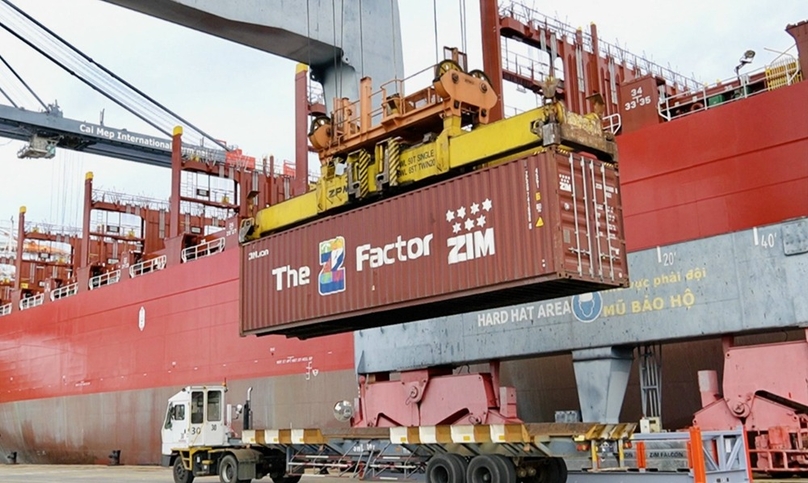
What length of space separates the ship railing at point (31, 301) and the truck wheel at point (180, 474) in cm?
2392

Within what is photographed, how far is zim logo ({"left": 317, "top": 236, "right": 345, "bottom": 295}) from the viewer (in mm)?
14156

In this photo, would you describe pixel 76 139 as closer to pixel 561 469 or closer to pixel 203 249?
pixel 203 249

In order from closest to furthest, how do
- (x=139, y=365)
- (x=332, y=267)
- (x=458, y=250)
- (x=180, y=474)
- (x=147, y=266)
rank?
(x=458, y=250) → (x=332, y=267) → (x=180, y=474) → (x=139, y=365) → (x=147, y=266)

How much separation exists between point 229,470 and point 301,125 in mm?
11619

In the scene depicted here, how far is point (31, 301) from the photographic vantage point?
3844 centimetres

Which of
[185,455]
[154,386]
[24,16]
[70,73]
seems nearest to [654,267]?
[185,455]

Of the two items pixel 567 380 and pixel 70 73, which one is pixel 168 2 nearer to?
pixel 567 380

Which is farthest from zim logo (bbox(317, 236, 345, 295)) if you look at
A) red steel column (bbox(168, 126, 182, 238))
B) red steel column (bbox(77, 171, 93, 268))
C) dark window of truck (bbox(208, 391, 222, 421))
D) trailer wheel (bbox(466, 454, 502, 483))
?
red steel column (bbox(77, 171, 93, 268))

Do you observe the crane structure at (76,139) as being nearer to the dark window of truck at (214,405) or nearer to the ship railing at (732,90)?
the dark window of truck at (214,405)

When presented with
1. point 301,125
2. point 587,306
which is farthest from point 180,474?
point 301,125

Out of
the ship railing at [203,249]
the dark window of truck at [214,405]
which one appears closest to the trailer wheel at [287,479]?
the dark window of truck at [214,405]

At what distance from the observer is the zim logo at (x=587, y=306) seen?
45.7ft

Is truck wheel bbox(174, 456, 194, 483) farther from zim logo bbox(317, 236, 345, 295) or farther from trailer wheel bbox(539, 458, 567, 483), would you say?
trailer wheel bbox(539, 458, 567, 483)

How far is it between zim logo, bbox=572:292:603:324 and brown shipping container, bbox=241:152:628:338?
1.89 m
